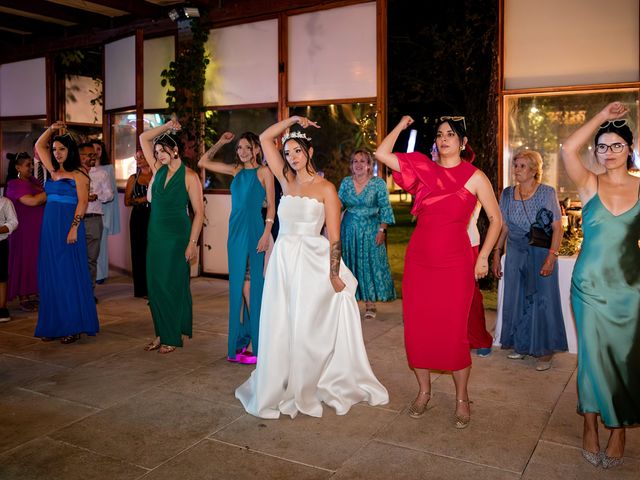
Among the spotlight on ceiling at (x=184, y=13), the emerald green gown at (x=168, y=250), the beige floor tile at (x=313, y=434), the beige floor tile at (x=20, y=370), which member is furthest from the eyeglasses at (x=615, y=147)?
the spotlight on ceiling at (x=184, y=13)

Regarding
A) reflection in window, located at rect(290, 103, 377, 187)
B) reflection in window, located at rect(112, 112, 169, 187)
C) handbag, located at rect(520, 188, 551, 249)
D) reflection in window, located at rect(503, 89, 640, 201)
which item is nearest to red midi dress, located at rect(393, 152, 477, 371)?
handbag, located at rect(520, 188, 551, 249)

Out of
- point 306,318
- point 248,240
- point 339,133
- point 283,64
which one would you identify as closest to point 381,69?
point 283,64

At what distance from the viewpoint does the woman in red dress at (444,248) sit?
3.71 metres

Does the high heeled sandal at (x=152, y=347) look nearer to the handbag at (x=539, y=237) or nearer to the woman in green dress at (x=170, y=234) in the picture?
the woman in green dress at (x=170, y=234)

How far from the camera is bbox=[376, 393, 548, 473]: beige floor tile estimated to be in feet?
11.1

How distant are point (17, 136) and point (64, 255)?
6.90 m

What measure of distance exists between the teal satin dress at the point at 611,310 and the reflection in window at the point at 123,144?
775 cm

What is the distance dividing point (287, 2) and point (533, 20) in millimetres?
3044

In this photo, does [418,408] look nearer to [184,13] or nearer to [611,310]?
[611,310]

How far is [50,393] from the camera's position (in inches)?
172

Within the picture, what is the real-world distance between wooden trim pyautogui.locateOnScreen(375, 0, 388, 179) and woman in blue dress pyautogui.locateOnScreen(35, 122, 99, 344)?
3.34 meters

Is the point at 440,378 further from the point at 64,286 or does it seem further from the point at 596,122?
the point at 64,286

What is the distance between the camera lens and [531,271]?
16.8ft

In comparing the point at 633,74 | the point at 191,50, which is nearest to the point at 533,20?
the point at 633,74
